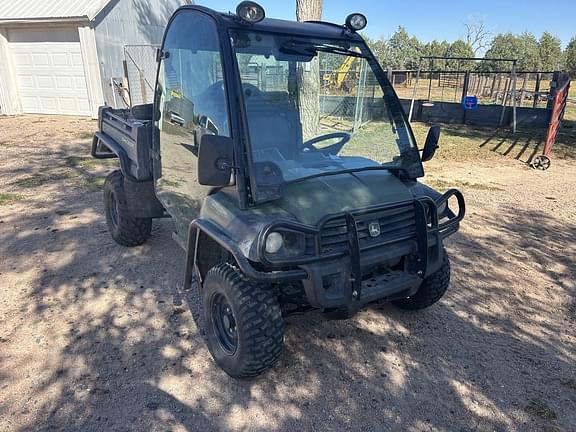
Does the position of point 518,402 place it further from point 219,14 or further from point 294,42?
point 219,14

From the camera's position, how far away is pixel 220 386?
2.86 m

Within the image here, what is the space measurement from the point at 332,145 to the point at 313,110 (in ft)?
1.04

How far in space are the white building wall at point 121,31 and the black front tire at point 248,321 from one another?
1292 centimetres

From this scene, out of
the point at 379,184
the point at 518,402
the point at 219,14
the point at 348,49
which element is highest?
A: the point at 219,14

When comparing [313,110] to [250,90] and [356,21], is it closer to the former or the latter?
[250,90]

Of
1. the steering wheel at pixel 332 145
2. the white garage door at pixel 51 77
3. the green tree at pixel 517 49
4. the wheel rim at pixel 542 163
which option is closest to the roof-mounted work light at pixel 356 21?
the steering wheel at pixel 332 145

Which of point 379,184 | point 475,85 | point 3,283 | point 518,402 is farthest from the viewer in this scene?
point 475,85

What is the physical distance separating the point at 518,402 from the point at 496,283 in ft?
5.37

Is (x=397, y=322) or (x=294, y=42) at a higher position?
(x=294, y=42)

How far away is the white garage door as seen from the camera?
13.7m

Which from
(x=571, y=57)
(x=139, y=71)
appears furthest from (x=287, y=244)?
(x=571, y=57)

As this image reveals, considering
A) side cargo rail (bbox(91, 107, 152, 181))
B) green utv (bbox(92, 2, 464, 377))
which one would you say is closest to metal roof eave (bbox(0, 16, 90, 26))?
side cargo rail (bbox(91, 107, 152, 181))

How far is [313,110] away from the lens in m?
3.29

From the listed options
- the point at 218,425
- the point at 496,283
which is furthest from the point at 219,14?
the point at 496,283
